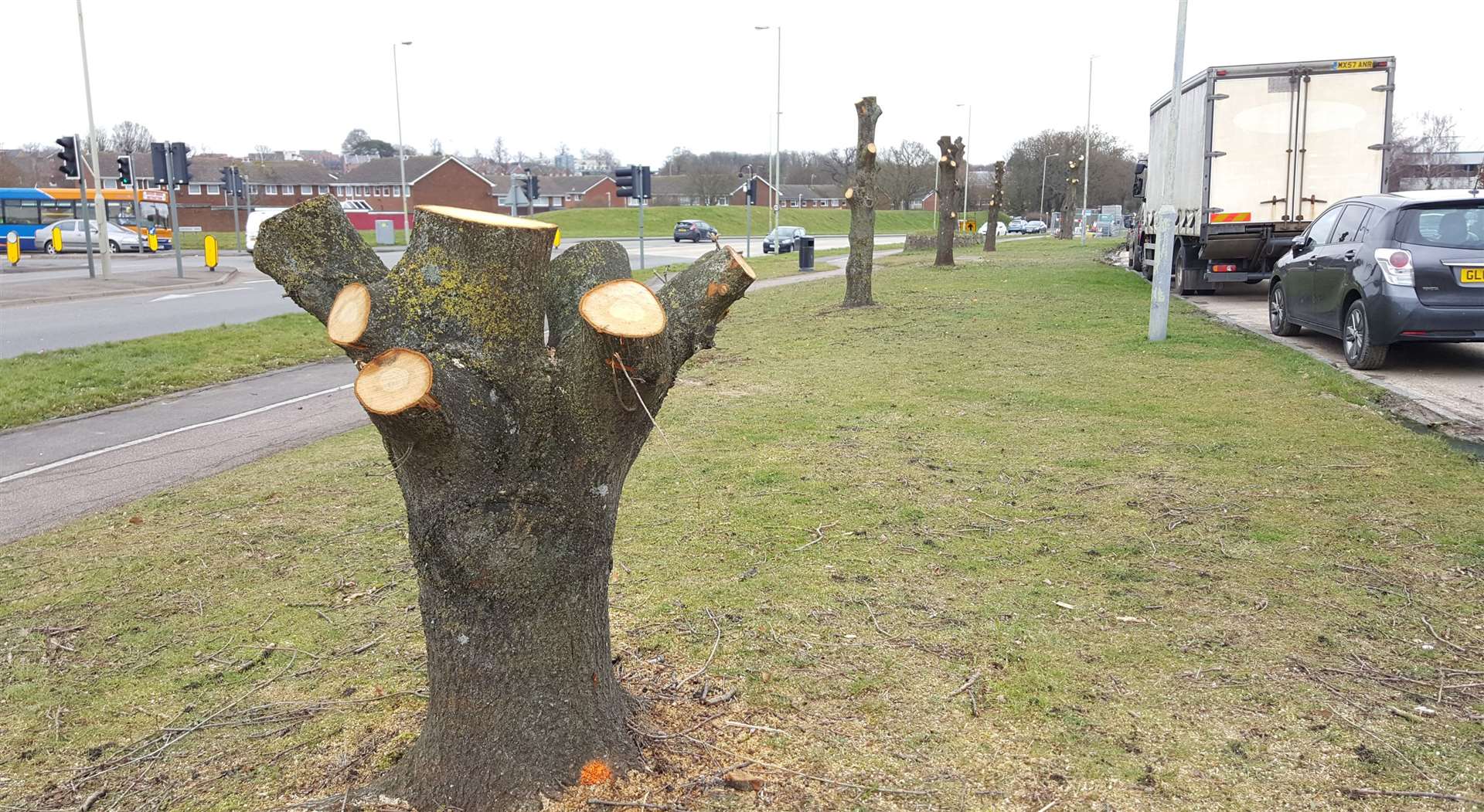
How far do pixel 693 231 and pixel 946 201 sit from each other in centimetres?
3209

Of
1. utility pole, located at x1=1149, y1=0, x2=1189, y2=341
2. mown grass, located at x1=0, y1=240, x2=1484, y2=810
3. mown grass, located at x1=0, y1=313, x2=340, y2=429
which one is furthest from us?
utility pole, located at x1=1149, y1=0, x2=1189, y2=341

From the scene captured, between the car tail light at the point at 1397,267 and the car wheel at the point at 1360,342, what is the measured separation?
430mm

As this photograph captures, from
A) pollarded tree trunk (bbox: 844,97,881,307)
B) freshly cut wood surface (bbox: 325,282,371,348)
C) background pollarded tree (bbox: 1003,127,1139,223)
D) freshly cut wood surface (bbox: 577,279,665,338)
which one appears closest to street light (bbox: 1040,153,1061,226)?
background pollarded tree (bbox: 1003,127,1139,223)

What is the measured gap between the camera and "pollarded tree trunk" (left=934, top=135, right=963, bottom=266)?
28625mm

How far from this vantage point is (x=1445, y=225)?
9797 mm

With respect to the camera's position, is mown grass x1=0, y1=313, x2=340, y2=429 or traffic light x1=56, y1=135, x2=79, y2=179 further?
traffic light x1=56, y1=135, x2=79, y2=179

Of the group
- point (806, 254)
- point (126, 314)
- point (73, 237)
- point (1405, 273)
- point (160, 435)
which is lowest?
point (160, 435)

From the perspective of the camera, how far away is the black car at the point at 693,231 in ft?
196

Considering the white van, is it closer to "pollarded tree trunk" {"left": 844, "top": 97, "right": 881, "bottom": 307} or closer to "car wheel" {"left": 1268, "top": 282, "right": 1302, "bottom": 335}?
"pollarded tree trunk" {"left": 844, "top": 97, "right": 881, "bottom": 307}

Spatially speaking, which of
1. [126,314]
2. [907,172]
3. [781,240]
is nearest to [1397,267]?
[126,314]

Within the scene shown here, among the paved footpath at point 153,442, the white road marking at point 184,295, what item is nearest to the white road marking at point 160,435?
the paved footpath at point 153,442

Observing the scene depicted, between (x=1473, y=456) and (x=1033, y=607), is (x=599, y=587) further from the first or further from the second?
(x=1473, y=456)

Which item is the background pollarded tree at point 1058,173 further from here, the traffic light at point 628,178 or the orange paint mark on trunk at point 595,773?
the orange paint mark on trunk at point 595,773

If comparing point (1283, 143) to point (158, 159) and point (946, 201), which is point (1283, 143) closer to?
point (946, 201)
